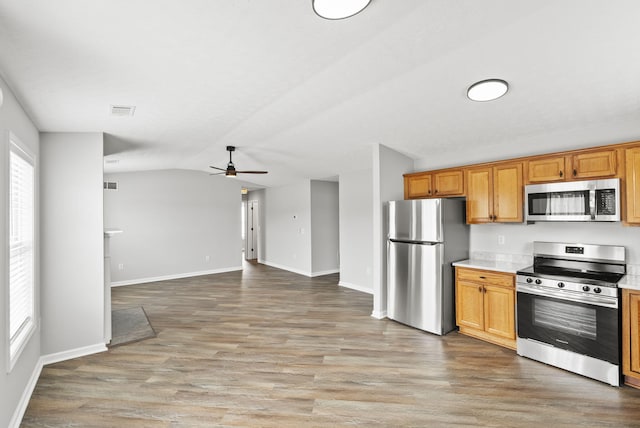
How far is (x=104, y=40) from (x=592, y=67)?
3297 mm

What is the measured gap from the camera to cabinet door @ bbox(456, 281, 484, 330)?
364cm

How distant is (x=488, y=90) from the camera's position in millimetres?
2701

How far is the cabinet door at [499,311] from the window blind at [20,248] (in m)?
4.29

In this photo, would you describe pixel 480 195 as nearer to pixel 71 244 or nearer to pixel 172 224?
pixel 71 244

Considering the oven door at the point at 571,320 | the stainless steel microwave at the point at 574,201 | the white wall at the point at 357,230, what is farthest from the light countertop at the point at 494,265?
the white wall at the point at 357,230

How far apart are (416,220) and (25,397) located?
413 cm

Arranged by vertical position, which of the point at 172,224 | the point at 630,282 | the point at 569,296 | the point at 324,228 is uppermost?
the point at 172,224

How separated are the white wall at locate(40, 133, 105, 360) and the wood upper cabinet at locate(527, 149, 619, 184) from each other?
4712 millimetres

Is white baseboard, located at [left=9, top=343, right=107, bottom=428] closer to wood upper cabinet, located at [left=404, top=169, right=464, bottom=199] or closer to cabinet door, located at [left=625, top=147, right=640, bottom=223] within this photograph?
wood upper cabinet, located at [left=404, top=169, right=464, bottom=199]

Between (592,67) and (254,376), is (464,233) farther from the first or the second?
(254,376)

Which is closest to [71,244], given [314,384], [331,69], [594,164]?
[314,384]

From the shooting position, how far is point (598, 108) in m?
2.91

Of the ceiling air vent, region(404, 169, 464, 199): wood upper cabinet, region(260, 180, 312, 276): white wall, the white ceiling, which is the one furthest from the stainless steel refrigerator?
region(260, 180, 312, 276): white wall

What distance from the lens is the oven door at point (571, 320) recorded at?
2.69m
